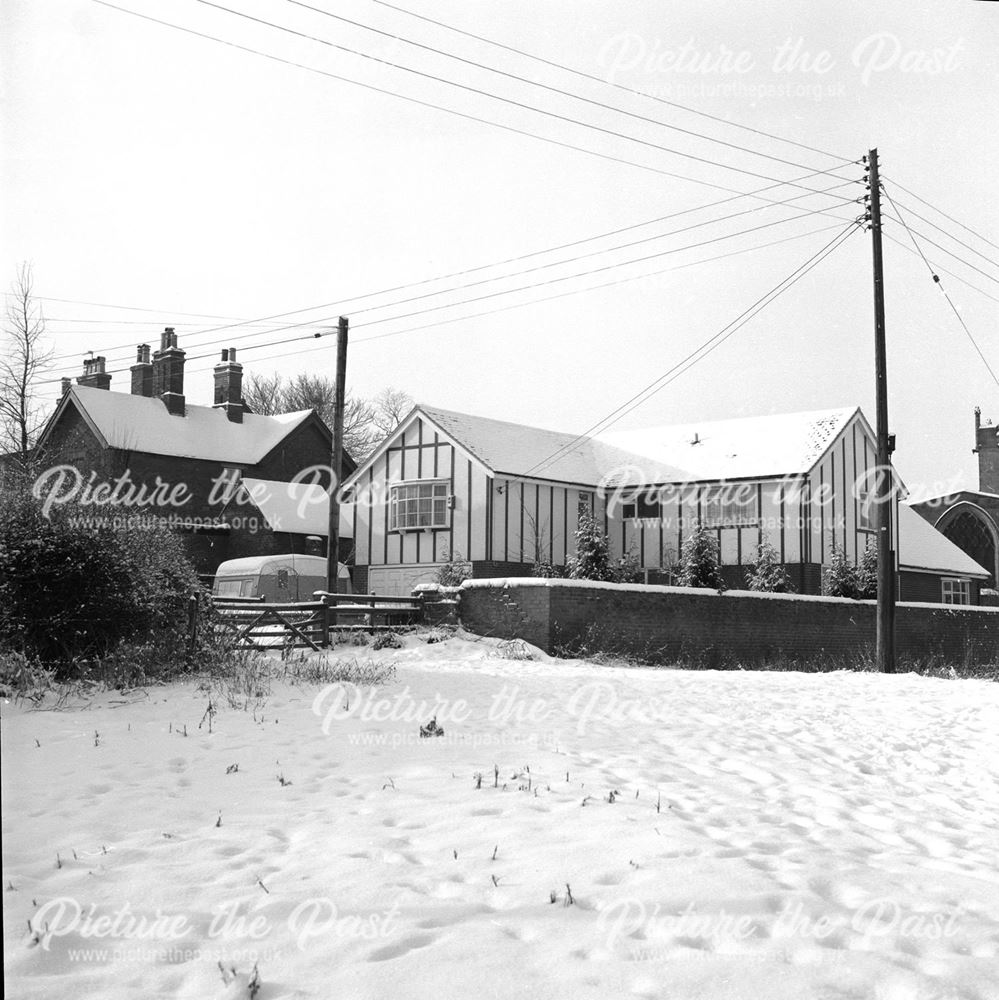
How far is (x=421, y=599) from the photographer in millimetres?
20688

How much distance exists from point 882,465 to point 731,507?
32.0 feet

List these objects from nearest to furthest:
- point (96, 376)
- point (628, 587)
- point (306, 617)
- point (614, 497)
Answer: point (306, 617) → point (628, 587) → point (614, 497) → point (96, 376)

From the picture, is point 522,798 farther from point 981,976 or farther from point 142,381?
point 142,381

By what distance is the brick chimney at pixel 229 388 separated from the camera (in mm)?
42062

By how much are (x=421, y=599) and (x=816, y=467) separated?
12.2 m

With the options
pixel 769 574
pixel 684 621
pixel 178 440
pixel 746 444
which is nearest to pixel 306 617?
pixel 684 621

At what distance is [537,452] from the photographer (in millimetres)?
29453

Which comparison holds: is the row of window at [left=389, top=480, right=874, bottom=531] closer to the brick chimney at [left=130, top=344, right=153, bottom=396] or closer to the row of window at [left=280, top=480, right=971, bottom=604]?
the row of window at [left=280, top=480, right=971, bottom=604]

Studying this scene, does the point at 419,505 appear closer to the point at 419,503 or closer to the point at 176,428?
the point at 419,503

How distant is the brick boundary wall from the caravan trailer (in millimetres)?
7713

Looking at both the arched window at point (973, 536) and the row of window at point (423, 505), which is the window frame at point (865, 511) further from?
the arched window at point (973, 536)

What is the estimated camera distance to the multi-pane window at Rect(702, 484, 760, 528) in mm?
27062

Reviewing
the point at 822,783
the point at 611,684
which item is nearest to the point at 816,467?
the point at 611,684

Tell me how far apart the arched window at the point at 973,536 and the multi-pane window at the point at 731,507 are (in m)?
21.5
